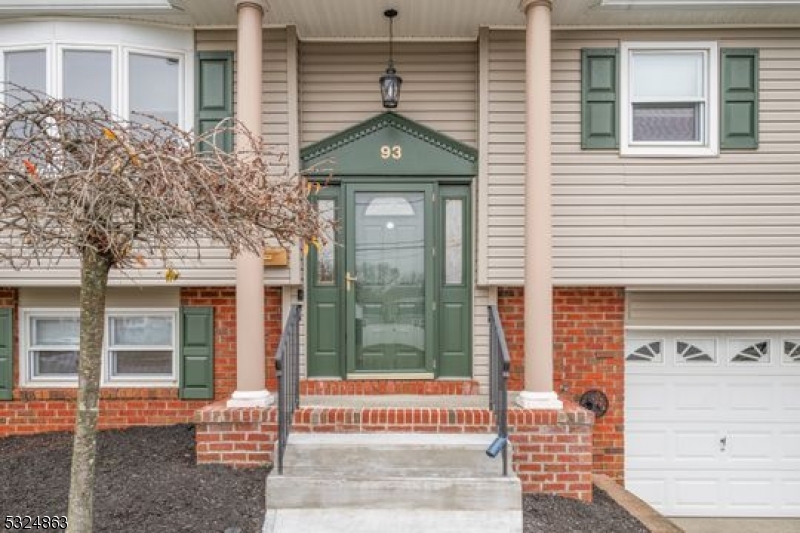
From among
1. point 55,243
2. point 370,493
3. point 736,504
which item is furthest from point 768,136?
point 55,243

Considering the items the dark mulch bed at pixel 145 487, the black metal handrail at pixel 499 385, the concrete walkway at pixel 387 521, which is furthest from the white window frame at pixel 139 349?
the black metal handrail at pixel 499 385

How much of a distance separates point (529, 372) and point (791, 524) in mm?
3728

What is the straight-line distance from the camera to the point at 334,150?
585 centimetres

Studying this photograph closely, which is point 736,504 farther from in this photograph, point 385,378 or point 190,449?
point 190,449

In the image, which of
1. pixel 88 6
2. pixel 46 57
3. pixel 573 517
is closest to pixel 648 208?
pixel 573 517

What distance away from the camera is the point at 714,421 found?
623 centimetres

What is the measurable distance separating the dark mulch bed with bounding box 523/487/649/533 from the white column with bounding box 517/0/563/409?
0.80m

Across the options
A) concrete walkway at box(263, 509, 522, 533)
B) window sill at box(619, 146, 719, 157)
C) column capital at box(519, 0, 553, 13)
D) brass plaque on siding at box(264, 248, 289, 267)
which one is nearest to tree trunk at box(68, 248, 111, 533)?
→ concrete walkway at box(263, 509, 522, 533)

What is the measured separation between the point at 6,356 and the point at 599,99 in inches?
253

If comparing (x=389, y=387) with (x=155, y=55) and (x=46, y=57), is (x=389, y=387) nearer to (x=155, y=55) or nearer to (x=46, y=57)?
(x=155, y=55)

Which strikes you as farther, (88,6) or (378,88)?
(378,88)

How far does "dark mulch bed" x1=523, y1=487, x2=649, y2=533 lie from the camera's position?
4.07 m

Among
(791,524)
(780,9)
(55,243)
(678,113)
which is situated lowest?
(791,524)

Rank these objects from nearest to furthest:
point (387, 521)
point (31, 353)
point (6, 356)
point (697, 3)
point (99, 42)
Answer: point (387, 521) → point (697, 3) → point (99, 42) → point (6, 356) → point (31, 353)
